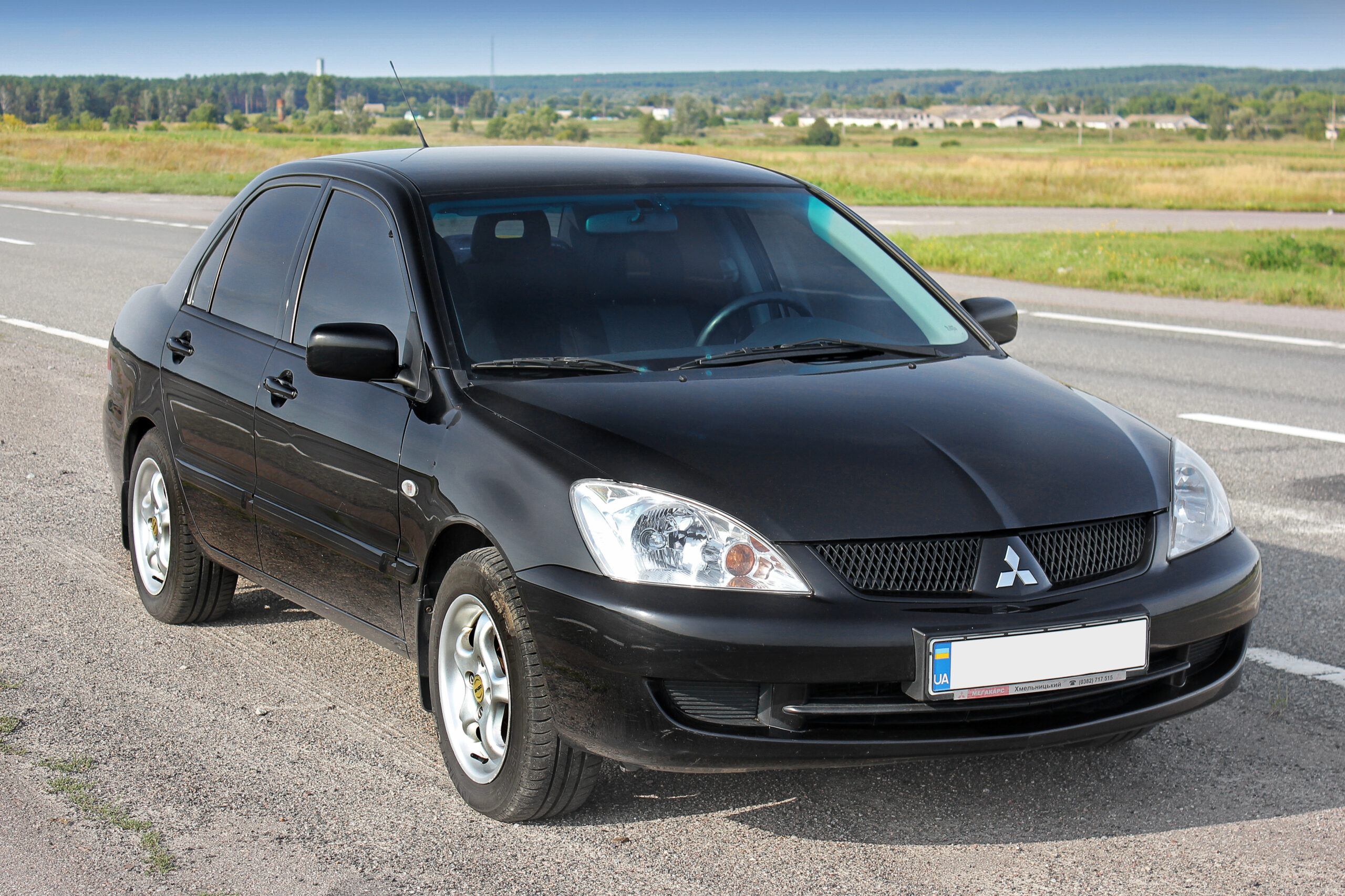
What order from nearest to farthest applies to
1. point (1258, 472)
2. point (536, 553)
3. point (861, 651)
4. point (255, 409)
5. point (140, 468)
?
1. point (861, 651)
2. point (536, 553)
3. point (255, 409)
4. point (140, 468)
5. point (1258, 472)

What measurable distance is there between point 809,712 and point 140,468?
3.10m

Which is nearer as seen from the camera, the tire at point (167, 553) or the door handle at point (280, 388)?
the door handle at point (280, 388)

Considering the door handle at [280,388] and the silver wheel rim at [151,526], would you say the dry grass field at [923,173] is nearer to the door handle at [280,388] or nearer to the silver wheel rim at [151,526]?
the silver wheel rim at [151,526]

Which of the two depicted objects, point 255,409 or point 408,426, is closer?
point 408,426

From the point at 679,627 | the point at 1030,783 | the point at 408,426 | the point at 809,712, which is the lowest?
the point at 1030,783

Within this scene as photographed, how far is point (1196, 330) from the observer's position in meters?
13.7

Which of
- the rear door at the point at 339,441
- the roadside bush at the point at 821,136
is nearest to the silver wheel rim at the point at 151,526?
the rear door at the point at 339,441

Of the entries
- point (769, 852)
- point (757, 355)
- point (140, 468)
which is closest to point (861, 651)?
point (769, 852)

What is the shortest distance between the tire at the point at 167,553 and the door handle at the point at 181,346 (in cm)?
30

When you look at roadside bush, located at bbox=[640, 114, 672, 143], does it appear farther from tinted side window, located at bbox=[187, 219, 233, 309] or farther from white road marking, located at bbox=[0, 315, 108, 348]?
tinted side window, located at bbox=[187, 219, 233, 309]

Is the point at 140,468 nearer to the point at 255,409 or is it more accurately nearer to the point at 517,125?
the point at 255,409

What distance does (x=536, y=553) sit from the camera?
3.14 meters

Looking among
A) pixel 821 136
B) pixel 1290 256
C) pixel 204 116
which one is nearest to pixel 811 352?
pixel 1290 256

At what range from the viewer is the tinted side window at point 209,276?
4887mm
